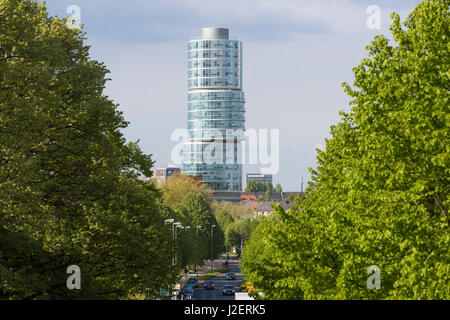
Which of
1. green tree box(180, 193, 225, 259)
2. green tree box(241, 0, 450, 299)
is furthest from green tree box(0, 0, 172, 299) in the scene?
green tree box(180, 193, 225, 259)

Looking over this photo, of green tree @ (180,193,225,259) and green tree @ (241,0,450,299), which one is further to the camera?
green tree @ (180,193,225,259)

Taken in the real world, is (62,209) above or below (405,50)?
below

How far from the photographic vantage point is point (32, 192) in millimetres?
25891

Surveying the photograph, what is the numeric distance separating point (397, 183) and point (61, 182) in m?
16.6

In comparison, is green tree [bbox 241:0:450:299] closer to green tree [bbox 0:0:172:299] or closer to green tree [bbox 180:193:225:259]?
green tree [bbox 0:0:172:299]

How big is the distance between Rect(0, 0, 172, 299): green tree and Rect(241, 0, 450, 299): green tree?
31.6ft

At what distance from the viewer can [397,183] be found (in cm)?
2119

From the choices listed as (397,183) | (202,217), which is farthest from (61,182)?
(202,217)

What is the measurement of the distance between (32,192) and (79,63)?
10082mm

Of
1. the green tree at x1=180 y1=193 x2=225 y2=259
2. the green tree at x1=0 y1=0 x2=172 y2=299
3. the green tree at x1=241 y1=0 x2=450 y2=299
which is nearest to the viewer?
the green tree at x1=241 y1=0 x2=450 y2=299

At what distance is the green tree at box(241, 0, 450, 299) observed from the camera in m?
20.0

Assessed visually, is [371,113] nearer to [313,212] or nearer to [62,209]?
[313,212]
